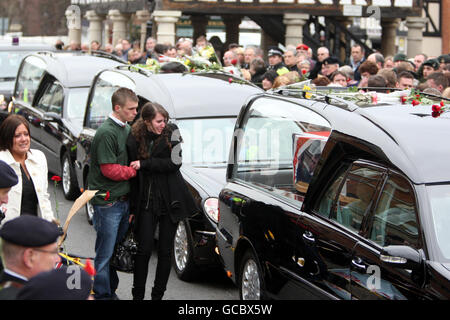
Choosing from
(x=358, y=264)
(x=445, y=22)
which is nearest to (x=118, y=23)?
(x=445, y=22)

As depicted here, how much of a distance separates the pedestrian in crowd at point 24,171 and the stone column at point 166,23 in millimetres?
20534

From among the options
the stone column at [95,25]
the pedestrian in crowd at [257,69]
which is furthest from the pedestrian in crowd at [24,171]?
the stone column at [95,25]

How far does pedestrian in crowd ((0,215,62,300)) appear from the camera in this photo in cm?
365

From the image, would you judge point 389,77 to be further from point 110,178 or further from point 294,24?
point 294,24

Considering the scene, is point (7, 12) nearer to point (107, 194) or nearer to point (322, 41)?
point (322, 41)

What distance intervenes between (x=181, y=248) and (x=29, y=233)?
17.4 feet

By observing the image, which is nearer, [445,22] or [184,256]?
[184,256]

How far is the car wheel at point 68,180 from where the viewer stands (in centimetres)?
1275

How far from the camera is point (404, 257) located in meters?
5.04

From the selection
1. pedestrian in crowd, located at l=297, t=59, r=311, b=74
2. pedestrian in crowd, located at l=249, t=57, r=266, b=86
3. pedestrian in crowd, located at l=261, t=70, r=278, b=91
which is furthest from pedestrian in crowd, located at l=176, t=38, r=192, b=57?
pedestrian in crowd, located at l=261, t=70, r=278, b=91

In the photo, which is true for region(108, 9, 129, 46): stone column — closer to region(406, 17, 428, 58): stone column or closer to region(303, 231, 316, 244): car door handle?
region(406, 17, 428, 58): stone column

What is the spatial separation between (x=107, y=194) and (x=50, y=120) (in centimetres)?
625

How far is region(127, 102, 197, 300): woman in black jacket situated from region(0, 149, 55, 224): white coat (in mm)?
739

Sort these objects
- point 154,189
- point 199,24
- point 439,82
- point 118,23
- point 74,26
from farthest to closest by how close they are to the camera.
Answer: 1. point 74,26
2. point 199,24
3. point 118,23
4. point 439,82
5. point 154,189
